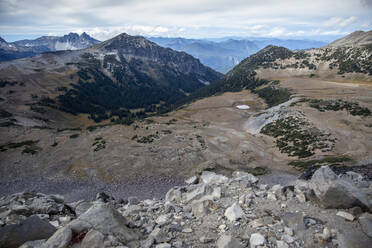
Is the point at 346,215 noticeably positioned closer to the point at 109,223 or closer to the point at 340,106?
the point at 109,223

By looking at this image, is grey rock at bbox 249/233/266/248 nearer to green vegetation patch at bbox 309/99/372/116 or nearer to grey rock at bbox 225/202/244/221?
grey rock at bbox 225/202/244/221

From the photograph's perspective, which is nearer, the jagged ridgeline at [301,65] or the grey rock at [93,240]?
the grey rock at [93,240]

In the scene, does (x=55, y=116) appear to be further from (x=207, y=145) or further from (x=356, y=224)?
(x=356, y=224)

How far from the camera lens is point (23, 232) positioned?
28.3 feet

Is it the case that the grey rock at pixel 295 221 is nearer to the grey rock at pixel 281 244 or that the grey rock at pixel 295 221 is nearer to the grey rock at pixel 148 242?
the grey rock at pixel 281 244

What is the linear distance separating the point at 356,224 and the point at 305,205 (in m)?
2.36

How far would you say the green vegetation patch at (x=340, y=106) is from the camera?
50.4 meters

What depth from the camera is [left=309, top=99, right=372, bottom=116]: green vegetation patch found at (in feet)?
165

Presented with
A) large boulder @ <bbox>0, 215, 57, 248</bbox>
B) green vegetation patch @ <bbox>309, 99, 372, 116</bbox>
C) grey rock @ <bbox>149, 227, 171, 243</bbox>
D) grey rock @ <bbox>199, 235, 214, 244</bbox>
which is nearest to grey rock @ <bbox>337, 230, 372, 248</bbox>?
grey rock @ <bbox>199, 235, 214, 244</bbox>

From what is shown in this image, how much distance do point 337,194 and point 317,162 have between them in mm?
26670

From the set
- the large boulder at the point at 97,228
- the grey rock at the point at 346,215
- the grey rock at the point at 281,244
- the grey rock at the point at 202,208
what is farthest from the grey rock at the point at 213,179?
the large boulder at the point at 97,228

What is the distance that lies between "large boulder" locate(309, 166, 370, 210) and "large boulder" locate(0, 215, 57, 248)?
41.7 ft

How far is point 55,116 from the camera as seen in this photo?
421 ft

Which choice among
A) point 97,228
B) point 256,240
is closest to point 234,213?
point 256,240
